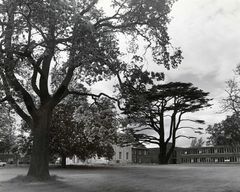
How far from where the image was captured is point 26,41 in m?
20.1

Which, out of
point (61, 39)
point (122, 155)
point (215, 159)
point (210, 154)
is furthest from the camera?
point (210, 154)

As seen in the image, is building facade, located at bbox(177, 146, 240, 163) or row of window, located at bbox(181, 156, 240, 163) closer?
row of window, located at bbox(181, 156, 240, 163)

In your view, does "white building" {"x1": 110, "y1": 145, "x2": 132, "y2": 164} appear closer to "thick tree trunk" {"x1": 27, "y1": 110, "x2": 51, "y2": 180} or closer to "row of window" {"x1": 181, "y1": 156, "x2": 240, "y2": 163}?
"row of window" {"x1": 181, "y1": 156, "x2": 240, "y2": 163}

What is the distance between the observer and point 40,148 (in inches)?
926

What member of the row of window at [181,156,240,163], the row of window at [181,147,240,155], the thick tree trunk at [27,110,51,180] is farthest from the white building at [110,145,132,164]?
the thick tree trunk at [27,110,51,180]

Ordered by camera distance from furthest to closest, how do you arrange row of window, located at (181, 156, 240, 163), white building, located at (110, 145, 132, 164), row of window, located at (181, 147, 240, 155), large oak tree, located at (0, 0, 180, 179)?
white building, located at (110, 145, 132, 164) < row of window, located at (181, 156, 240, 163) < row of window, located at (181, 147, 240, 155) < large oak tree, located at (0, 0, 180, 179)

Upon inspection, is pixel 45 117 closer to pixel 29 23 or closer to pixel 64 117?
pixel 29 23

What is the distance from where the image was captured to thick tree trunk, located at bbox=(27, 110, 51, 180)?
75.9 feet

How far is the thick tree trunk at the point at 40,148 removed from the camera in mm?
23141

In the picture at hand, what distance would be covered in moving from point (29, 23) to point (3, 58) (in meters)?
2.32


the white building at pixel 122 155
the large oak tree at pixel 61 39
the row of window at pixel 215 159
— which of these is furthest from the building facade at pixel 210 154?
the large oak tree at pixel 61 39

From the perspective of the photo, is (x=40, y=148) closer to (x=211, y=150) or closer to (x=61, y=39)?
→ (x=61, y=39)

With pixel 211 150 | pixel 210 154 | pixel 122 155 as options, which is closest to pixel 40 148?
pixel 122 155

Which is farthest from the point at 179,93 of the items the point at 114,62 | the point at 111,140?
the point at 114,62
